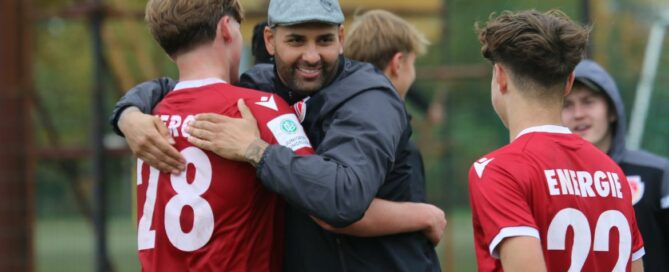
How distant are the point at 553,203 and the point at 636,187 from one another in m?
1.51

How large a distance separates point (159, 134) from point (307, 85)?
1.70 feet

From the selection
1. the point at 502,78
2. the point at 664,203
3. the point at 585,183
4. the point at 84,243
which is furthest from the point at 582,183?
the point at 84,243

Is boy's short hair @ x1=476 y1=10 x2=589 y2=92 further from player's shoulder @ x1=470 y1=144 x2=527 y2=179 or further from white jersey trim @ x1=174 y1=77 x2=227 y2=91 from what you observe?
white jersey trim @ x1=174 y1=77 x2=227 y2=91

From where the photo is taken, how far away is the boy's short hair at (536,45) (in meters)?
3.23

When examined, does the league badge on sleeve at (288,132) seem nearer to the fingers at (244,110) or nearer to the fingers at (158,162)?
the fingers at (244,110)

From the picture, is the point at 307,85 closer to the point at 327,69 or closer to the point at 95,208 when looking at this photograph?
the point at 327,69

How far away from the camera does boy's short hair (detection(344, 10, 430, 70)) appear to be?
4480 millimetres

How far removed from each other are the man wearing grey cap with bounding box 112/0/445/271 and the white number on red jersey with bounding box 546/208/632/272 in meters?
0.58

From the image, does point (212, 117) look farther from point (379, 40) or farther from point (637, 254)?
point (637, 254)

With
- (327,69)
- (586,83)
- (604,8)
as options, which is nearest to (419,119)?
(604,8)

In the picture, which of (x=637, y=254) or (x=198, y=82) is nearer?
(x=637, y=254)

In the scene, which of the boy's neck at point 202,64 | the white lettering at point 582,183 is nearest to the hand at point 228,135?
the boy's neck at point 202,64

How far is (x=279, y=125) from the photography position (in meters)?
3.51

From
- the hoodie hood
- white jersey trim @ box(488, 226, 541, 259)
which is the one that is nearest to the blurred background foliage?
the hoodie hood
